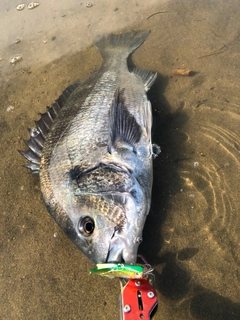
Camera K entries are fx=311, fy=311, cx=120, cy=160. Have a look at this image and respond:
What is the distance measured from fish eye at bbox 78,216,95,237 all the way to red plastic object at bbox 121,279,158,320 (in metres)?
0.47

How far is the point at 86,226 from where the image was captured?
7.93 feet

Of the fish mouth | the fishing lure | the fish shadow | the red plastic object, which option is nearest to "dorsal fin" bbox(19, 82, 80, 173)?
the fish shadow

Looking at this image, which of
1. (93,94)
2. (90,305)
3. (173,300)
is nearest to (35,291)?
(90,305)

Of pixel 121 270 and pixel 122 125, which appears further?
pixel 122 125

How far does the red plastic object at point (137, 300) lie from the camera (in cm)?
206

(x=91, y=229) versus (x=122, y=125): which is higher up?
(x=122, y=125)

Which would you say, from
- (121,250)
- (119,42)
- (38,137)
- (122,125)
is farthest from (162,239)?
(119,42)

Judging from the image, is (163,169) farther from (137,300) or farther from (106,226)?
(137,300)

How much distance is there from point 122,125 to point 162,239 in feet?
3.74

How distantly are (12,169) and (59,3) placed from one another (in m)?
3.42

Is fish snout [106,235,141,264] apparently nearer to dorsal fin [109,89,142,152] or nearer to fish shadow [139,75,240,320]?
fish shadow [139,75,240,320]

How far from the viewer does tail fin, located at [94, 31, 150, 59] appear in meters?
4.19

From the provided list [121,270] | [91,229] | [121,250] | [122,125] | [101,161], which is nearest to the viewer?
[121,270]

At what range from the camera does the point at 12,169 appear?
12.2 ft
